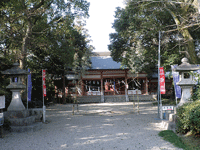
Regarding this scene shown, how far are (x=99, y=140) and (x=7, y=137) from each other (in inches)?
124

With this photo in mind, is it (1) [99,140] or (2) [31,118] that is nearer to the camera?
(1) [99,140]

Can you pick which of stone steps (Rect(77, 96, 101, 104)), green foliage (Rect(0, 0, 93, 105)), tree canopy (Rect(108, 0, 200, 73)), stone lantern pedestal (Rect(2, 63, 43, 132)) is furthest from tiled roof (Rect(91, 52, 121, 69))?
stone lantern pedestal (Rect(2, 63, 43, 132))

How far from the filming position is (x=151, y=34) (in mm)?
13117

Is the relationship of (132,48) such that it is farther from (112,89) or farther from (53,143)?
(53,143)

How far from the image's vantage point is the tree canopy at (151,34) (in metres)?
10.7

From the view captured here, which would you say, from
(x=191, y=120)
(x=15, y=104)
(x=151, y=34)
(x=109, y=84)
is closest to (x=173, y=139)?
(x=191, y=120)

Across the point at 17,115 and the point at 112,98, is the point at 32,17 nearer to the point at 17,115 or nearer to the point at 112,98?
→ the point at 17,115

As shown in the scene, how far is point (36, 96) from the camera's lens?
15.6 metres

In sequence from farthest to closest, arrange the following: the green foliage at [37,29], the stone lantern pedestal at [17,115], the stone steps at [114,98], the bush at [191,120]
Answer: the stone steps at [114,98] < the green foliage at [37,29] < the stone lantern pedestal at [17,115] < the bush at [191,120]

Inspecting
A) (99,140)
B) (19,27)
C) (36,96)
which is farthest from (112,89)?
(99,140)

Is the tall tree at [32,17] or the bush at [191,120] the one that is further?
the tall tree at [32,17]

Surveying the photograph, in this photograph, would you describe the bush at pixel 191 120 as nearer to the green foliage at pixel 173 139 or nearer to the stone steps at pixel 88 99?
the green foliage at pixel 173 139

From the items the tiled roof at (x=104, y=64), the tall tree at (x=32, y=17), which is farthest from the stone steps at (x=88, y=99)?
the tall tree at (x=32, y=17)

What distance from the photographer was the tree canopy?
10664mm
